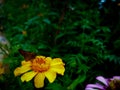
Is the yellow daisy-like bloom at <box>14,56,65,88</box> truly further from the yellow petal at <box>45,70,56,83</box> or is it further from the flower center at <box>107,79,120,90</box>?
the flower center at <box>107,79,120,90</box>

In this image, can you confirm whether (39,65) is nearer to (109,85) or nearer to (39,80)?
(39,80)

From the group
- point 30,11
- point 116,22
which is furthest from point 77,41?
point 30,11

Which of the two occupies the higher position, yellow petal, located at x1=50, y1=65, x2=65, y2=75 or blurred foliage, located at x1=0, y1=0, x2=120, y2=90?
yellow petal, located at x1=50, y1=65, x2=65, y2=75

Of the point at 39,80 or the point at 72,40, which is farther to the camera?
the point at 72,40

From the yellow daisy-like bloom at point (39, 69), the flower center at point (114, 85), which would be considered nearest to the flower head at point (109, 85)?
the flower center at point (114, 85)

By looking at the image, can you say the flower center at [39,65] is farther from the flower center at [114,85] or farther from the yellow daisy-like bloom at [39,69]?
the flower center at [114,85]

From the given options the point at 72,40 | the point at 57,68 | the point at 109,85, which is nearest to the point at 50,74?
the point at 57,68

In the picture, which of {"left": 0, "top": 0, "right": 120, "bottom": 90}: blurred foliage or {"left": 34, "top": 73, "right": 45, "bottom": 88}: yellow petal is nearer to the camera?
{"left": 34, "top": 73, "right": 45, "bottom": 88}: yellow petal

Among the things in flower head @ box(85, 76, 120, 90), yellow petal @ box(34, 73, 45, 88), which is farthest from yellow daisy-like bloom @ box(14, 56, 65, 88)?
flower head @ box(85, 76, 120, 90)

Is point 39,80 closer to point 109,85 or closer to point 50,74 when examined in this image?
point 50,74
